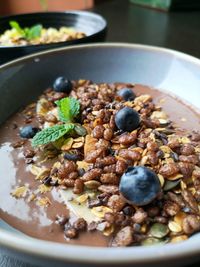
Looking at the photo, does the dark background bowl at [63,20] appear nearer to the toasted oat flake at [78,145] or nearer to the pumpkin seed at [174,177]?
the toasted oat flake at [78,145]

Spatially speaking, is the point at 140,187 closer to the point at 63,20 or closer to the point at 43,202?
the point at 43,202

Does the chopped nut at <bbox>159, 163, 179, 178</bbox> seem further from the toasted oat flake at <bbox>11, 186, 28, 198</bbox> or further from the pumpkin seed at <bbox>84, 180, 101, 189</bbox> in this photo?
the toasted oat flake at <bbox>11, 186, 28, 198</bbox>

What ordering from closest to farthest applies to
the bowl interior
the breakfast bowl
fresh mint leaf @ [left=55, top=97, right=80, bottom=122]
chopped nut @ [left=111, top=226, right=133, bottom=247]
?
chopped nut @ [left=111, top=226, right=133, bottom=247], fresh mint leaf @ [left=55, top=97, right=80, bottom=122], the breakfast bowl, the bowl interior

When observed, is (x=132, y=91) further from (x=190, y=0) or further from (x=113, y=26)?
(x=190, y=0)

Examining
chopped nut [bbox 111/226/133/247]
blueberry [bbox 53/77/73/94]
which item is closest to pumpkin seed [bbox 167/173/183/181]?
chopped nut [bbox 111/226/133/247]

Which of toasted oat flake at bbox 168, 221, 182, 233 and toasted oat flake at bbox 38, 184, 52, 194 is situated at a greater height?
toasted oat flake at bbox 168, 221, 182, 233

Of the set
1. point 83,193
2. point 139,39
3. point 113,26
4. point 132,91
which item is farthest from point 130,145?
point 113,26

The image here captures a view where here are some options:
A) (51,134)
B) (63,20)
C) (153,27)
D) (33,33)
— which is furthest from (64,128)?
(153,27)
